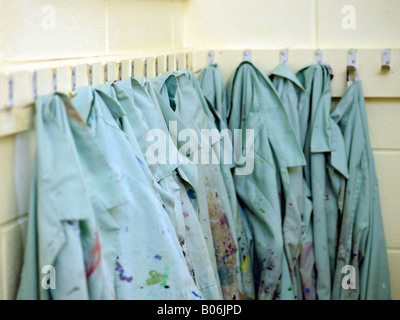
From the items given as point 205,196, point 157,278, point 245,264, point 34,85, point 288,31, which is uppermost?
point 288,31

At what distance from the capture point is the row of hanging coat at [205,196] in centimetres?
86

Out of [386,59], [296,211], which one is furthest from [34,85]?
[386,59]

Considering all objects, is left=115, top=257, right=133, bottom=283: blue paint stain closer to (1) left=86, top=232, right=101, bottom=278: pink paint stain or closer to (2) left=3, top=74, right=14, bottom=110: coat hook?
(1) left=86, top=232, right=101, bottom=278: pink paint stain

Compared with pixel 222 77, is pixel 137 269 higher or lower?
lower

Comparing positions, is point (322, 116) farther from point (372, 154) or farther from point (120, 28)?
point (120, 28)

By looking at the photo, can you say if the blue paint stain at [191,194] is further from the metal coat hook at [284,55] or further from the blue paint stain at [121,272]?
the metal coat hook at [284,55]

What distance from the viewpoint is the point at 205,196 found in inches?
57.2

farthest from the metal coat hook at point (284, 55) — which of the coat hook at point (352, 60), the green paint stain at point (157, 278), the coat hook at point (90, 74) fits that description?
the green paint stain at point (157, 278)

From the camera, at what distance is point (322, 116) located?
5.94ft

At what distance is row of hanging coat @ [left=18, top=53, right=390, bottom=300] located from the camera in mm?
857

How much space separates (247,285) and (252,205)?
0.83 feet

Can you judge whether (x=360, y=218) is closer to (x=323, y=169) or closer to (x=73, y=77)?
(x=323, y=169)

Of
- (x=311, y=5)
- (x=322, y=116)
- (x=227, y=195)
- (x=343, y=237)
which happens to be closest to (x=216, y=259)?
(x=227, y=195)

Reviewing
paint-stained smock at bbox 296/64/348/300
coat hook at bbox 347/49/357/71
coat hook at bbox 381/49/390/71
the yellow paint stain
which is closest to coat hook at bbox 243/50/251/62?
paint-stained smock at bbox 296/64/348/300
